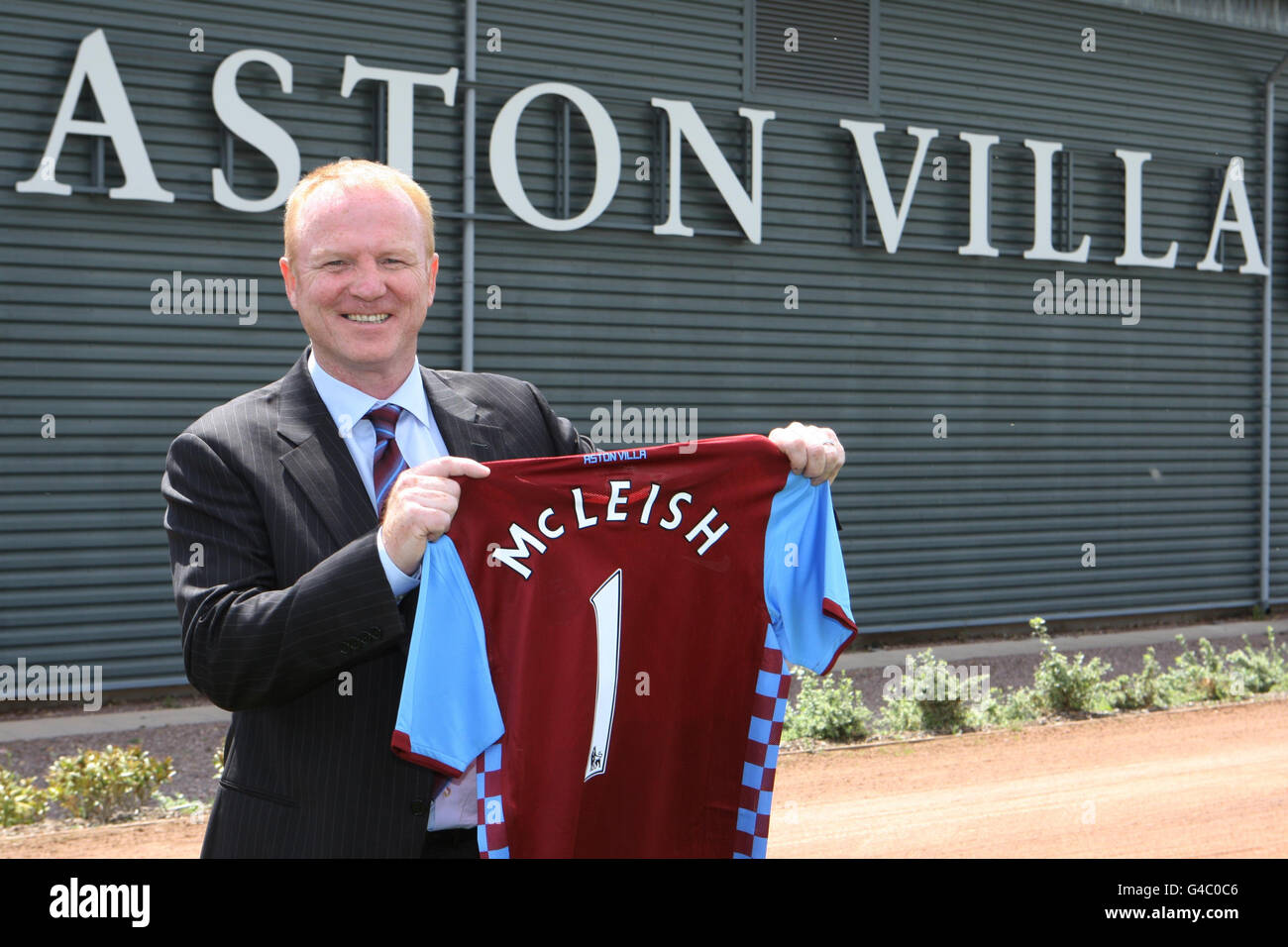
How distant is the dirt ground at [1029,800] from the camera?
7.00 meters

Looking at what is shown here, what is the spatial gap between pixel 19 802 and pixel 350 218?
583 centimetres

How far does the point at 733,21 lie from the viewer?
43.1ft

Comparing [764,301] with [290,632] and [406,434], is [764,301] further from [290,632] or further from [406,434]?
[290,632]

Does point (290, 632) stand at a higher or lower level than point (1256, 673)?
higher

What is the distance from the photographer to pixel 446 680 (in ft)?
10.0

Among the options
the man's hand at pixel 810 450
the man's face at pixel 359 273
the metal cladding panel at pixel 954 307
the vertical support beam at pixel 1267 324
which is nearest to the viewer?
the man's face at pixel 359 273

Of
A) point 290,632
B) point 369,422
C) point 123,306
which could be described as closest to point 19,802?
A: point 123,306

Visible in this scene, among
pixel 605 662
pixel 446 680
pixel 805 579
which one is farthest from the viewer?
pixel 805 579

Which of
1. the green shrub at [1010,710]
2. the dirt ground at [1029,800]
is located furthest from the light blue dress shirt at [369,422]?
the green shrub at [1010,710]

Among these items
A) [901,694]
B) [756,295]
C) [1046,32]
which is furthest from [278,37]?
[1046,32]

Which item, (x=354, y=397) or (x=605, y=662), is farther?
(x=605, y=662)

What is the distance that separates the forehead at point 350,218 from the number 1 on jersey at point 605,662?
1.02 meters

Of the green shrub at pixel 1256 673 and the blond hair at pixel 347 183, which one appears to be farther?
the green shrub at pixel 1256 673

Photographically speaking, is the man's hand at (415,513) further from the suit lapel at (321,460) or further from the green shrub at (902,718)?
the green shrub at (902,718)
